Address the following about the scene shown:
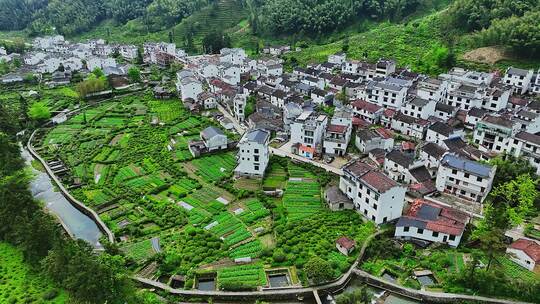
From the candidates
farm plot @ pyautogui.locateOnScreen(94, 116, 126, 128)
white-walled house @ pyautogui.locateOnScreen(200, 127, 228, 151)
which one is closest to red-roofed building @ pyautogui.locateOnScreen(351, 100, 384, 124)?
white-walled house @ pyautogui.locateOnScreen(200, 127, 228, 151)

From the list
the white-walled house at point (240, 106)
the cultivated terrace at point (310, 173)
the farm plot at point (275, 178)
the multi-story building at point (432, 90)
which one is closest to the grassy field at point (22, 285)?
the cultivated terrace at point (310, 173)

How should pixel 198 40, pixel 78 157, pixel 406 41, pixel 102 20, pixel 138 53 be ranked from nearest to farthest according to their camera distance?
pixel 78 157 → pixel 406 41 → pixel 138 53 → pixel 198 40 → pixel 102 20

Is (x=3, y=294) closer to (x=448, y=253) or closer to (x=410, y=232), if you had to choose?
(x=410, y=232)

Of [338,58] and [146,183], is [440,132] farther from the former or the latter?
[338,58]

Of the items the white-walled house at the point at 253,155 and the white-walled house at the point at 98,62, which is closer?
the white-walled house at the point at 253,155

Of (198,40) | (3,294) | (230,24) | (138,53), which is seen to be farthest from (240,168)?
(230,24)

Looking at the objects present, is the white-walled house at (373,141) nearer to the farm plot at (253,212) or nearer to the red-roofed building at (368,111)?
the red-roofed building at (368,111)
